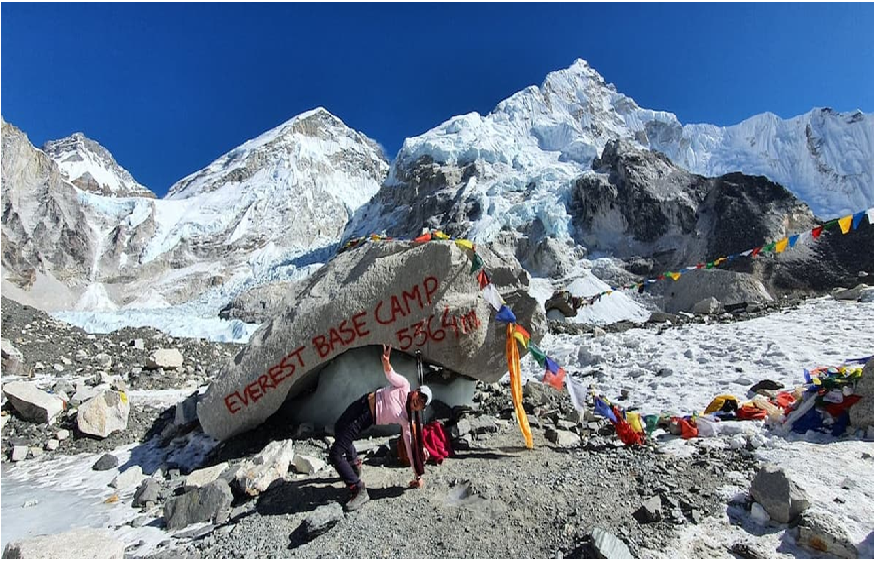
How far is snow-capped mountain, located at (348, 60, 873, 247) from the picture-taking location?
54938 mm

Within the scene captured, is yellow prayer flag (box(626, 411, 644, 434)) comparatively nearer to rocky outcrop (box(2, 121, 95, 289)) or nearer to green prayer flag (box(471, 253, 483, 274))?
green prayer flag (box(471, 253, 483, 274))

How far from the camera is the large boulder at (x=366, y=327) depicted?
5711mm

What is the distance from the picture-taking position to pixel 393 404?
421cm

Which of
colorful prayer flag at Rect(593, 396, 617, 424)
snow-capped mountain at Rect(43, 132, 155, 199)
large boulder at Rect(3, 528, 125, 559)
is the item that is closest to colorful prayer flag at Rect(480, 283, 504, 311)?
colorful prayer flag at Rect(593, 396, 617, 424)

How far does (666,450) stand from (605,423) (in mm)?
990

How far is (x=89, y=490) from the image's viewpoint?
546 centimetres

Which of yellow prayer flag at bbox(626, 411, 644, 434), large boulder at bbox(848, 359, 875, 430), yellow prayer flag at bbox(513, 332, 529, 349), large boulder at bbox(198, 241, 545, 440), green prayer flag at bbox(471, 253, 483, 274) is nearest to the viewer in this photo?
large boulder at bbox(848, 359, 875, 430)

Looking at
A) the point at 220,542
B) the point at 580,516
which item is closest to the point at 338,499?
the point at 220,542

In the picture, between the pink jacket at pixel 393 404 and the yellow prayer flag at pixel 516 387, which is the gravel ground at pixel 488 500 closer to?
the yellow prayer flag at pixel 516 387

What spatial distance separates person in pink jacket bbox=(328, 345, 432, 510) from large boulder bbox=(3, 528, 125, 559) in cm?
161

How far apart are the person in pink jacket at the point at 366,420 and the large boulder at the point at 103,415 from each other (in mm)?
5118

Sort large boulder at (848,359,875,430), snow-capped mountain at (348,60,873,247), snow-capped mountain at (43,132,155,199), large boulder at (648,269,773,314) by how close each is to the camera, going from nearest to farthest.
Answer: large boulder at (848,359,875,430) → large boulder at (648,269,773,314) → snow-capped mountain at (348,60,873,247) → snow-capped mountain at (43,132,155,199)

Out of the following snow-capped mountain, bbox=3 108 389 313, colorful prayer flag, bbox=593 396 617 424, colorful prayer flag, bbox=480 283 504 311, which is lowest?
colorful prayer flag, bbox=593 396 617 424

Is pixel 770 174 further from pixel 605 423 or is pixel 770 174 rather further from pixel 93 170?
pixel 93 170
